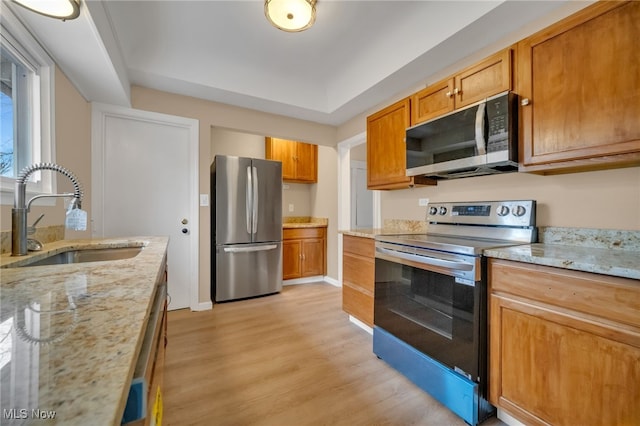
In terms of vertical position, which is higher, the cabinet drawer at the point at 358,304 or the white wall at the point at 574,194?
the white wall at the point at 574,194

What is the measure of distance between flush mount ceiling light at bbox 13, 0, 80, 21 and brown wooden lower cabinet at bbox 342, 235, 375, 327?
2171mm

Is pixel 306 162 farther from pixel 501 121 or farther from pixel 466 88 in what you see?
pixel 501 121

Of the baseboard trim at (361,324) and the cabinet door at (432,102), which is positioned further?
the baseboard trim at (361,324)

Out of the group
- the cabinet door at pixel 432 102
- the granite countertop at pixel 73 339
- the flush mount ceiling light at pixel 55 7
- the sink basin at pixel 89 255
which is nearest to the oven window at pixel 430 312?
the cabinet door at pixel 432 102

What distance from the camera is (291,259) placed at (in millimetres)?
3889

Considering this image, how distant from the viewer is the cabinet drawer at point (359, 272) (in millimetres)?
2182

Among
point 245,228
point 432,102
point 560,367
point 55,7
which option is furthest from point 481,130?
point 245,228

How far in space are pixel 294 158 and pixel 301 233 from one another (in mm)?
1194

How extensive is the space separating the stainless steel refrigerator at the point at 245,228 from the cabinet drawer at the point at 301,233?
0.38 metres

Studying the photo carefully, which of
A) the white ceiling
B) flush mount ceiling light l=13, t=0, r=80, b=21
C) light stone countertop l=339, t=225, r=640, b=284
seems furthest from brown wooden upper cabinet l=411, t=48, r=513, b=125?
flush mount ceiling light l=13, t=0, r=80, b=21

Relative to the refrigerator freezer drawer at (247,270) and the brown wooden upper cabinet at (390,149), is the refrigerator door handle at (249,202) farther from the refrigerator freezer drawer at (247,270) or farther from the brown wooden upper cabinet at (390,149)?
the brown wooden upper cabinet at (390,149)

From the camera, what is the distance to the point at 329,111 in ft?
10.4

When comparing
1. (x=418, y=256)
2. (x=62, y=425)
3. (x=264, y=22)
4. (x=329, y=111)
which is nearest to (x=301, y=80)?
(x=329, y=111)

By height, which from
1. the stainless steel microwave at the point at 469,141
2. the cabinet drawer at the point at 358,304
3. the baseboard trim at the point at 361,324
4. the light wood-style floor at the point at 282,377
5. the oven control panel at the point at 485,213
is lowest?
the light wood-style floor at the point at 282,377
